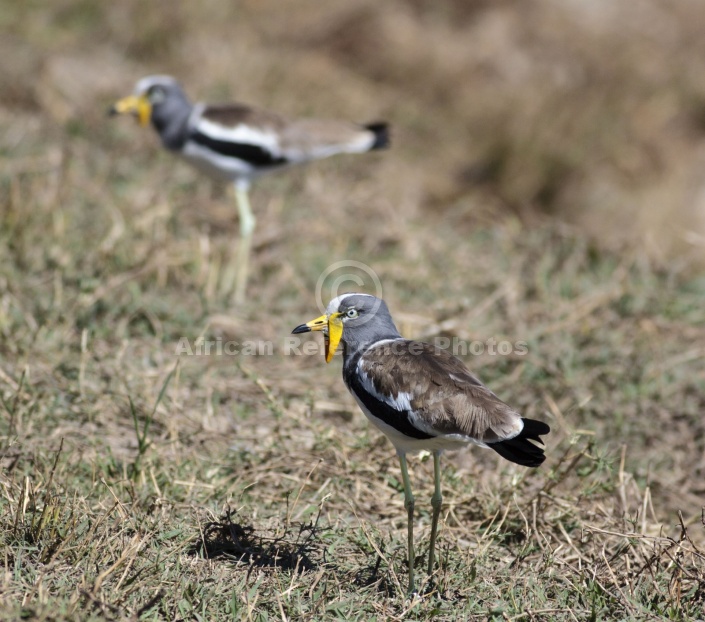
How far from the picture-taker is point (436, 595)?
344cm

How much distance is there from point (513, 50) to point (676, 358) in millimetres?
6495

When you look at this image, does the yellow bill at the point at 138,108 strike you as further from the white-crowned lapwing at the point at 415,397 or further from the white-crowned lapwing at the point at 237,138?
the white-crowned lapwing at the point at 415,397

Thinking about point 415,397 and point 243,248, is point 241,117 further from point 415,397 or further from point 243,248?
point 415,397

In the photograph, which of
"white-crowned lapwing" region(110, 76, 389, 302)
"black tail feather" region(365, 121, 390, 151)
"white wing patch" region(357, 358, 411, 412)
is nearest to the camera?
"white wing patch" region(357, 358, 411, 412)

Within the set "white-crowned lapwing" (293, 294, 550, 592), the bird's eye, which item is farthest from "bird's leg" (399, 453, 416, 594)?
the bird's eye

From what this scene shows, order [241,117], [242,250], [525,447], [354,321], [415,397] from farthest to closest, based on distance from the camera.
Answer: [241,117]
[242,250]
[354,321]
[415,397]
[525,447]

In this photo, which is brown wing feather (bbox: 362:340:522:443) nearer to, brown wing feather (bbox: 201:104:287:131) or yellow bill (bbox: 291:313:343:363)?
yellow bill (bbox: 291:313:343:363)

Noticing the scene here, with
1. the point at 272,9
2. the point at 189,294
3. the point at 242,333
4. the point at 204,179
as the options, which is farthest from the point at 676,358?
the point at 272,9

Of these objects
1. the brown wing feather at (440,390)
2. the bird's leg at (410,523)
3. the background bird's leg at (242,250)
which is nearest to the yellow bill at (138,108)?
the background bird's leg at (242,250)

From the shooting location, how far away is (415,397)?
10.6 ft

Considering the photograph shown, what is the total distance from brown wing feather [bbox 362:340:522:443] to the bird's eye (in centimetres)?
381

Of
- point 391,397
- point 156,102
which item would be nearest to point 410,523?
point 391,397

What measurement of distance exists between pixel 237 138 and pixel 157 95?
33.9 inches

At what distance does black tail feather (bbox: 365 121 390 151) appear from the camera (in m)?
6.94
